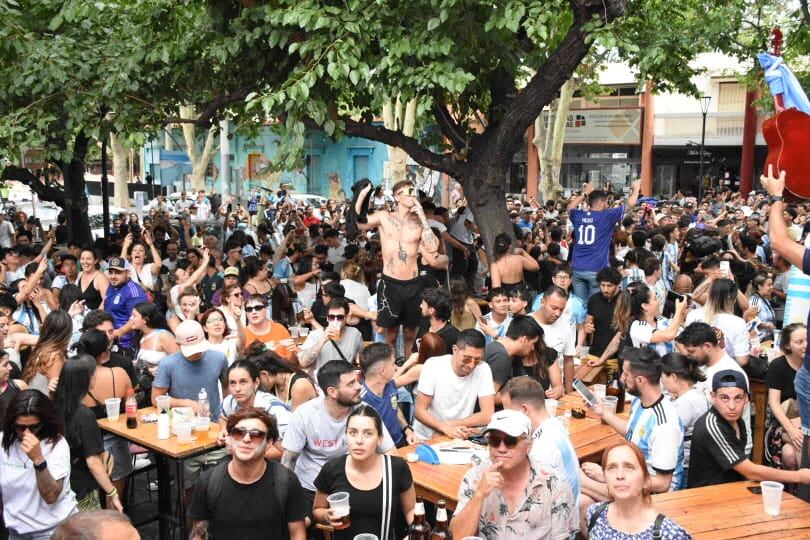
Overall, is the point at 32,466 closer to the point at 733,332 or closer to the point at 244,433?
the point at 244,433

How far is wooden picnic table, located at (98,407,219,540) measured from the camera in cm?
605

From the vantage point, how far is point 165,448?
19.9ft

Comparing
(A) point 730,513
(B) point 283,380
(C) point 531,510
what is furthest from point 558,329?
(C) point 531,510

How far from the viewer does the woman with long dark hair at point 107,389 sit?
6.34 metres

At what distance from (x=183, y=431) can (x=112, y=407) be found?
76 centimetres

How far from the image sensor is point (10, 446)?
15.5 ft

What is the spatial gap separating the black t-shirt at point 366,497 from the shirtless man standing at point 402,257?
4827mm

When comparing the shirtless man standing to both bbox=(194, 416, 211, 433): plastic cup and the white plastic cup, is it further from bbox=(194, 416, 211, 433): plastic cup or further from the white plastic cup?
the white plastic cup

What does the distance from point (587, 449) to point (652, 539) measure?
2131 millimetres

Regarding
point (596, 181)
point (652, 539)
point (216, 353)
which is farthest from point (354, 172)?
point (652, 539)

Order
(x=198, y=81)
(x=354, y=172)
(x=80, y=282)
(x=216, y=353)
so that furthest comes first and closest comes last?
(x=354, y=172)
(x=198, y=81)
(x=80, y=282)
(x=216, y=353)

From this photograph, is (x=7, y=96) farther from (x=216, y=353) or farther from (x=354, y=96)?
(x=216, y=353)

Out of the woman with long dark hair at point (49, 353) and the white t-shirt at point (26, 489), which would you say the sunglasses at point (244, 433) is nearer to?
the white t-shirt at point (26, 489)

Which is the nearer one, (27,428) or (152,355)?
(27,428)
